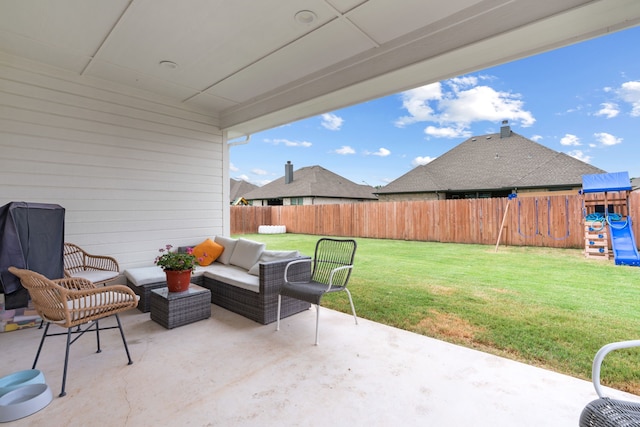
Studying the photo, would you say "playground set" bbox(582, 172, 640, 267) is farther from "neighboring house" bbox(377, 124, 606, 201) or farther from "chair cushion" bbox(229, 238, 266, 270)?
"chair cushion" bbox(229, 238, 266, 270)

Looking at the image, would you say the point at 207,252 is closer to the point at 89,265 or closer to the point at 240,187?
the point at 89,265

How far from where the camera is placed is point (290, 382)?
79.9 inches

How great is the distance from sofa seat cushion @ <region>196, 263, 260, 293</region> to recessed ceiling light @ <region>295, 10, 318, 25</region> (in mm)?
2655

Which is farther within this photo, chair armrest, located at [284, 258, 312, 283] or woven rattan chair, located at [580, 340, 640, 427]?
chair armrest, located at [284, 258, 312, 283]

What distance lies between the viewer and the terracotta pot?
10.3 feet

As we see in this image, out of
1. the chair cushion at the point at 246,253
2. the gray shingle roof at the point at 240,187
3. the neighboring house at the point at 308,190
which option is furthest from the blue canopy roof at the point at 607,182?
the gray shingle roof at the point at 240,187

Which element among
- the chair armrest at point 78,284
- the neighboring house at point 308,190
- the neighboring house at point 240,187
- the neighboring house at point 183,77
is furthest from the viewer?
the neighboring house at point 240,187

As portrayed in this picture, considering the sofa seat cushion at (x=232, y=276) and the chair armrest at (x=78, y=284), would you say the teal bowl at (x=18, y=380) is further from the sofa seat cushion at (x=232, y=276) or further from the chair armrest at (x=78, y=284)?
the sofa seat cushion at (x=232, y=276)

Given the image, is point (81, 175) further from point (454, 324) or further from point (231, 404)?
point (454, 324)

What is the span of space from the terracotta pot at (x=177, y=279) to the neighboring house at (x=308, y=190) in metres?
14.9

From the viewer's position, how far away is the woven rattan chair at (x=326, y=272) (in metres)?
2.90

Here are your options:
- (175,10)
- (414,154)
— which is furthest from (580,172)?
(175,10)

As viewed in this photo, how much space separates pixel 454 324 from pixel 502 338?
0.46 meters

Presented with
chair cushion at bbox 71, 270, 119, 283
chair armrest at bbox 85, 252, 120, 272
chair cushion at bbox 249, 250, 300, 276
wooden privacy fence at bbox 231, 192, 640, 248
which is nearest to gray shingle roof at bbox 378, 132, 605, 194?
wooden privacy fence at bbox 231, 192, 640, 248
